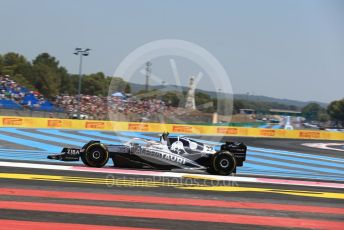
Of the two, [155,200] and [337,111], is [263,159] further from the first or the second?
[337,111]

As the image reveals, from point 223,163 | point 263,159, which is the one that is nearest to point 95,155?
point 223,163

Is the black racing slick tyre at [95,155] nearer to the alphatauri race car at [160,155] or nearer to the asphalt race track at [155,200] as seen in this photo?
the alphatauri race car at [160,155]

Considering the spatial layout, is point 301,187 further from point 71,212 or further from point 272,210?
point 71,212

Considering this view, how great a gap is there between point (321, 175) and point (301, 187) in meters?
5.02

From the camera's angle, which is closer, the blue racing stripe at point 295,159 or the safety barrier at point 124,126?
the blue racing stripe at point 295,159

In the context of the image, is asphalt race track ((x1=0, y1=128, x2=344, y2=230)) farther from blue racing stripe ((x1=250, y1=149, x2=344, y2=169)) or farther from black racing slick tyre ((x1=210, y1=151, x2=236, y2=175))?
blue racing stripe ((x1=250, y1=149, x2=344, y2=169))

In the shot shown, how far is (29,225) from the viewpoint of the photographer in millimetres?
6098

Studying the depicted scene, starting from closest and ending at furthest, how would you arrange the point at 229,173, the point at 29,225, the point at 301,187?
the point at 29,225
the point at 301,187
the point at 229,173

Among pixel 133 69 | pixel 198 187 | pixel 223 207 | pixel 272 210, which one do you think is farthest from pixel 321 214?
pixel 133 69

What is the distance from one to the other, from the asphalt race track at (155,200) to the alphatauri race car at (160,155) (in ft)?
1.02

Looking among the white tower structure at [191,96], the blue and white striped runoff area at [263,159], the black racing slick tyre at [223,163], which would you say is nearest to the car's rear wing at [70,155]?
the blue and white striped runoff area at [263,159]

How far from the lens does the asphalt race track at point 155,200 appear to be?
6.70 meters

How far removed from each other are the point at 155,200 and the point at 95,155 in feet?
15.8

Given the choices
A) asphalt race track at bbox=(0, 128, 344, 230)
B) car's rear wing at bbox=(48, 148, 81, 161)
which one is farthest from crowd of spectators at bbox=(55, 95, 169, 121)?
asphalt race track at bbox=(0, 128, 344, 230)
